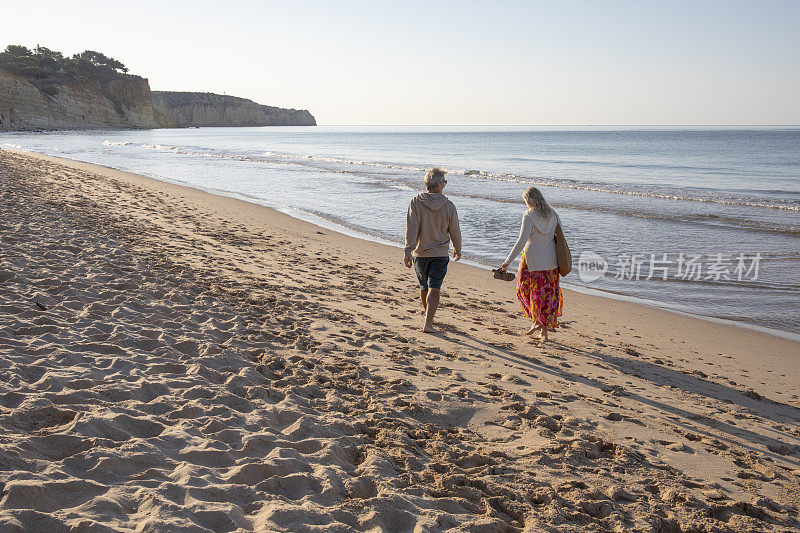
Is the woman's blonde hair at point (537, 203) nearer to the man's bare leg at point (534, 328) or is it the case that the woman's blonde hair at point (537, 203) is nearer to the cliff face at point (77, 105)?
the man's bare leg at point (534, 328)

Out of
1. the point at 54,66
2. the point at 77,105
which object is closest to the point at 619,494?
the point at 77,105

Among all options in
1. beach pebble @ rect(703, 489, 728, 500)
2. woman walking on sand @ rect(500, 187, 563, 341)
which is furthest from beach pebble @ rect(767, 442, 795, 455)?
woman walking on sand @ rect(500, 187, 563, 341)

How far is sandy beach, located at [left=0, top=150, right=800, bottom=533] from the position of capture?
261cm

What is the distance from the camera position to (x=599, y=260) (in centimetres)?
1027

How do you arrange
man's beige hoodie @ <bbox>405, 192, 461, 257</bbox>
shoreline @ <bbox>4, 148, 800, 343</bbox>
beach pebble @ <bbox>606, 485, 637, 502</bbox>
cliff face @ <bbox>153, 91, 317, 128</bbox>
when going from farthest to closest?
cliff face @ <bbox>153, 91, 317, 128</bbox> → shoreline @ <bbox>4, 148, 800, 343</bbox> → man's beige hoodie @ <bbox>405, 192, 461, 257</bbox> → beach pebble @ <bbox>606, 485, 637, 502</bbox>

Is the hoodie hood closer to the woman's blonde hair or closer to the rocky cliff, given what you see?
the woman's blonde hair

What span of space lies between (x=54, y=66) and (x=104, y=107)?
9.51 metres

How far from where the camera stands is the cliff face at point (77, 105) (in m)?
62.8

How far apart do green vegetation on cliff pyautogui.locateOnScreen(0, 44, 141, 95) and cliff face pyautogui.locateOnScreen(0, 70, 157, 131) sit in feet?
4.41

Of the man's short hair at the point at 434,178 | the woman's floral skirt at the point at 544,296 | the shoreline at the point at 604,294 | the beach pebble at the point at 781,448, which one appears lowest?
the beach pebble at the point at 781,448

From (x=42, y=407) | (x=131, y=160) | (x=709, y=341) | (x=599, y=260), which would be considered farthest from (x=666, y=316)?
(x=131, y=160)

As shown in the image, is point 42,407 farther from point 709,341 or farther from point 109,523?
point 709,341

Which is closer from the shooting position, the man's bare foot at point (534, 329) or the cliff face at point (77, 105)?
the man's bare foot at point (534, 329)

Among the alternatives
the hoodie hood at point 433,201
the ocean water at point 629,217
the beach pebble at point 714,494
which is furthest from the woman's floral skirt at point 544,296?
the ocean water at point 629,217
